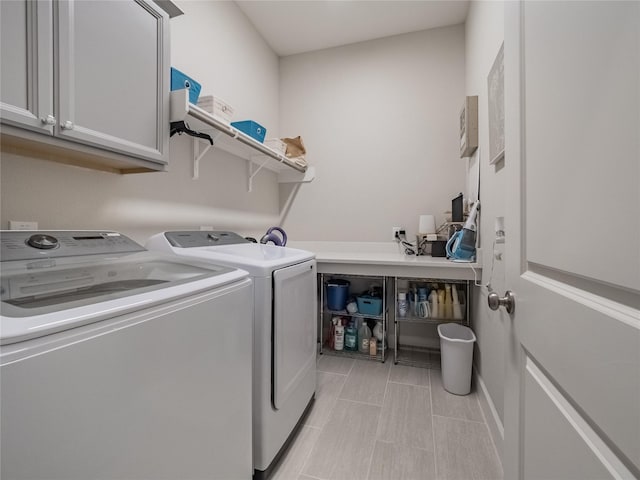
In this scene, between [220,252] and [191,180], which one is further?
[191,180]

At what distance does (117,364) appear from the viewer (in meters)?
0.61

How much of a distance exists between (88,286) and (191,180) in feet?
4.13

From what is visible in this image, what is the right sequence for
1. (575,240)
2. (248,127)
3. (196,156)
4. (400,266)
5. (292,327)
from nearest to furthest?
(575,240) → (292,327) → (196,156) → (248,127) → (400,266)

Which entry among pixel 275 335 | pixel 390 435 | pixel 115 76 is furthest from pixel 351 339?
pixel 115 76

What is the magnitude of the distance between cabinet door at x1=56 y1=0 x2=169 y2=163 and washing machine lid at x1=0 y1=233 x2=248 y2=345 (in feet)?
1.45

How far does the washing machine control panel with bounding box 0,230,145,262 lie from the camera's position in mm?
932

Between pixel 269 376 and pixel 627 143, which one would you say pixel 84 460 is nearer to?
pixel 269 376

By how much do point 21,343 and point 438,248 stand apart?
98.1 inches

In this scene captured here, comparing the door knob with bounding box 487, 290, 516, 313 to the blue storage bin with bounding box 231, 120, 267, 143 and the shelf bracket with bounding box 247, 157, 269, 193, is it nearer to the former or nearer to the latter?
the blue storage bin with bounding box 231, 120, 267, 143

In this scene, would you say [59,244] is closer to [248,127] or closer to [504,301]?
[248,127]

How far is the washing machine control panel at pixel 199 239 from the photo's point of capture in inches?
59.7

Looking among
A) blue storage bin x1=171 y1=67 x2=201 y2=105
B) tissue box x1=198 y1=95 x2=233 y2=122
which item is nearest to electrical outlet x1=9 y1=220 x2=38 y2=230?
blue storage bin x1=171 y1=67 x2=201 y2=105

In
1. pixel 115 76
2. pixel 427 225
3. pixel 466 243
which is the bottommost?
pixel 466 243

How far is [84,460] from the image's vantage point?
54 cm
